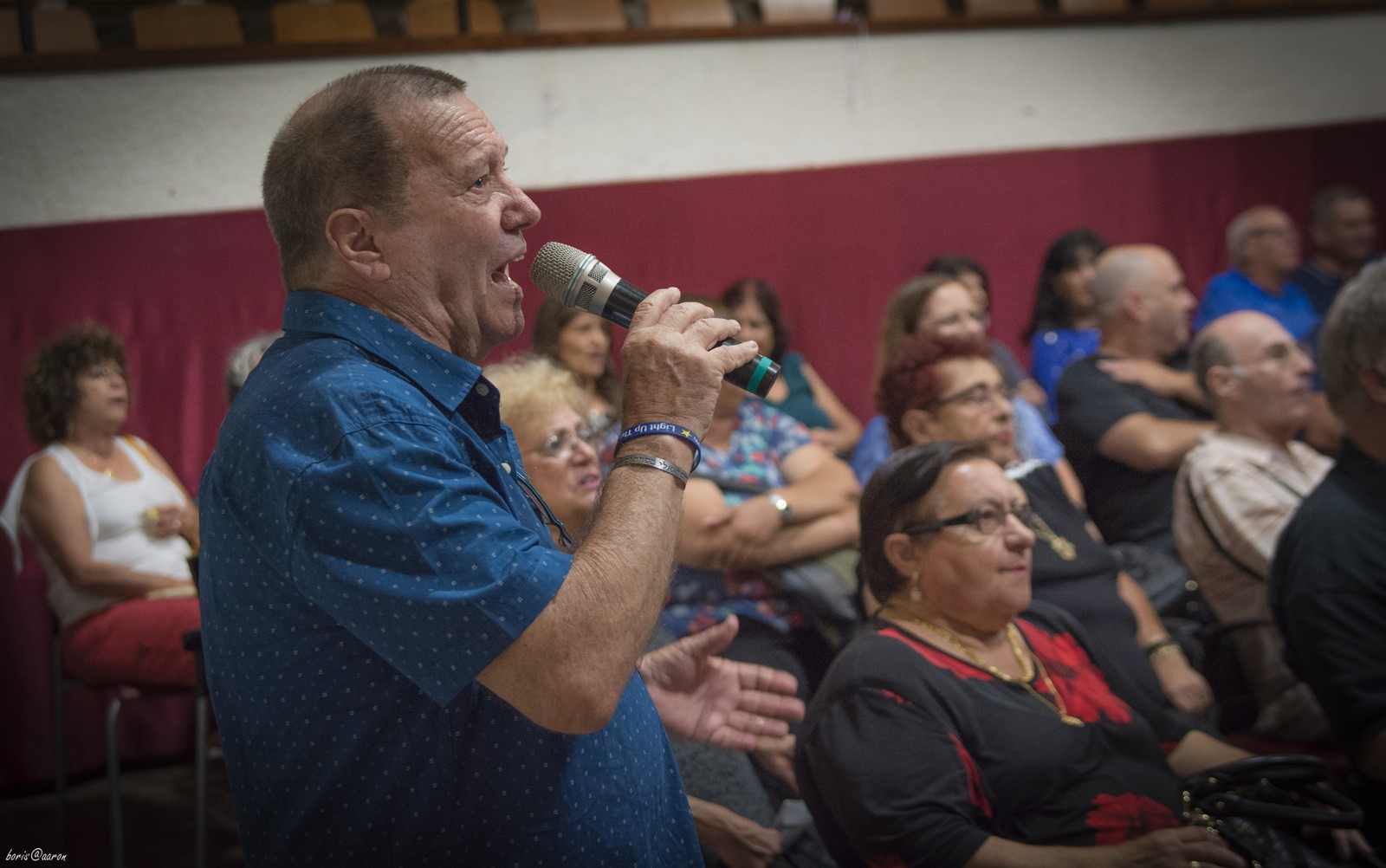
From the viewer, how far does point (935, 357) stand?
2.42 metres

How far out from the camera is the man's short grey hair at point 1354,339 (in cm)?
197

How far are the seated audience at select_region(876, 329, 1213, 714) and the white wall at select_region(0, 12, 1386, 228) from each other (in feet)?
5.70

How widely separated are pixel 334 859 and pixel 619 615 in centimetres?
34

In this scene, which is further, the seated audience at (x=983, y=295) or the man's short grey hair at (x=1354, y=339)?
the seated audience at (x=983, y=295)

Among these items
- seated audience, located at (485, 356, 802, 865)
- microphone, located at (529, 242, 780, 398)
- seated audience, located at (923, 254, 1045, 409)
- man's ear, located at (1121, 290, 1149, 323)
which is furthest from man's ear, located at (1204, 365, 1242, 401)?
microphone, located at (529, 242, 780, 398)

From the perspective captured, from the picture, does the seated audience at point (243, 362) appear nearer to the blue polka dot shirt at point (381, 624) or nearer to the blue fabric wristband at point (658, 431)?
the blue polka dot shirt at point (381, 624)

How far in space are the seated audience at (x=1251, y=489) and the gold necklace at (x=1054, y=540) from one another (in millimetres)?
409

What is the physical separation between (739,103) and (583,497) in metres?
2.44

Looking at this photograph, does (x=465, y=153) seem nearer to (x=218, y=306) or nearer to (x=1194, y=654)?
(x=1194, y=654)

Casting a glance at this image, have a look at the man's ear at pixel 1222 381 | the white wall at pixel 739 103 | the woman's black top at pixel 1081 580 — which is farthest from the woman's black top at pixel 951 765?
the white wall at pixel 739 103

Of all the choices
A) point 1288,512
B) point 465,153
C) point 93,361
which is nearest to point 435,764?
point 465,153

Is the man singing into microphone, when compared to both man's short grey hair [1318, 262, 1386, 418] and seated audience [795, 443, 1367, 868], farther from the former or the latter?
man's short grey hair [1318, 262, 1386, 418]

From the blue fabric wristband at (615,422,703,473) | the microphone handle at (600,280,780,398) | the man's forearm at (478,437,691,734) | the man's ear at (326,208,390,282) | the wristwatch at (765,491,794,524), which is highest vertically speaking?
the man's ear at (326,208,390,282)

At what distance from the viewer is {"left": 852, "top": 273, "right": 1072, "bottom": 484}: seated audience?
2.75m
